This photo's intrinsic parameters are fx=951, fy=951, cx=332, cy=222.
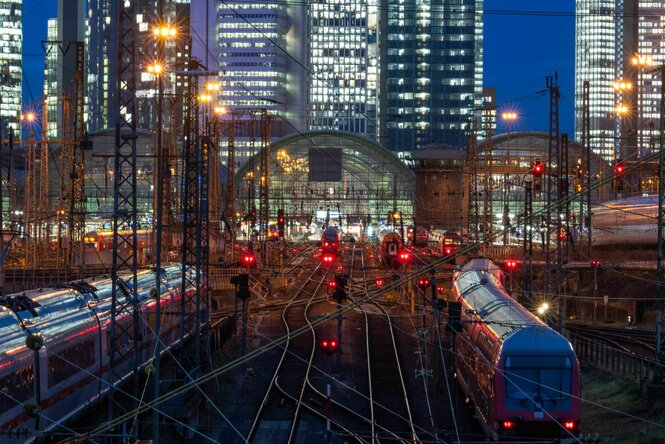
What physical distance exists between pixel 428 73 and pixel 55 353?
14448 cm

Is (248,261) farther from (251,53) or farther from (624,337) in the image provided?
(251,53)

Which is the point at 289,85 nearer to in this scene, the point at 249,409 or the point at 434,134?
the point at 434,134

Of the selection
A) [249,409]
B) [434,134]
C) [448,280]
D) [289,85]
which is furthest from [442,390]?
[289,85]

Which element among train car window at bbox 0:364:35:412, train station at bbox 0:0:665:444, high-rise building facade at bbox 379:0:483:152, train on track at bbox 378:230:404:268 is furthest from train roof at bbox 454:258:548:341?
high-rise building facade at bbox 379:0:483:152

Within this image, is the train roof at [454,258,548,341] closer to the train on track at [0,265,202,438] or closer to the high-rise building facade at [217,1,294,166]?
the train on track at [0,265,202,438]

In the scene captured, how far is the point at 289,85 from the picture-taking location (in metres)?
169

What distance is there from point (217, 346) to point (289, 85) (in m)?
144

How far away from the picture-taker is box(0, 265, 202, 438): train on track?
14.0 metres

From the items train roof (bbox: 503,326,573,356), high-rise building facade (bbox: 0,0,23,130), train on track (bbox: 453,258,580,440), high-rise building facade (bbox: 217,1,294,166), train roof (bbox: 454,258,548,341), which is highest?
high-rise building facade (bbox: 217,1,294,166)

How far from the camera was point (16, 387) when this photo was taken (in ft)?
45.8

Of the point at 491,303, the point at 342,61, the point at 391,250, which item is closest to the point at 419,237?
the point at 391,250

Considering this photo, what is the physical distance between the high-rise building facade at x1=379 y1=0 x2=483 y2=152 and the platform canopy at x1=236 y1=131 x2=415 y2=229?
234 feet

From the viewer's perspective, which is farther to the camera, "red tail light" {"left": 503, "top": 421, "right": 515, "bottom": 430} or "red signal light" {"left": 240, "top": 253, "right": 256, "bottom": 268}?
"red signal light" {"left": 240, "top": 253, "right": 256, "bottom": 268}

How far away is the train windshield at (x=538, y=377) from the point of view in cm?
1552
